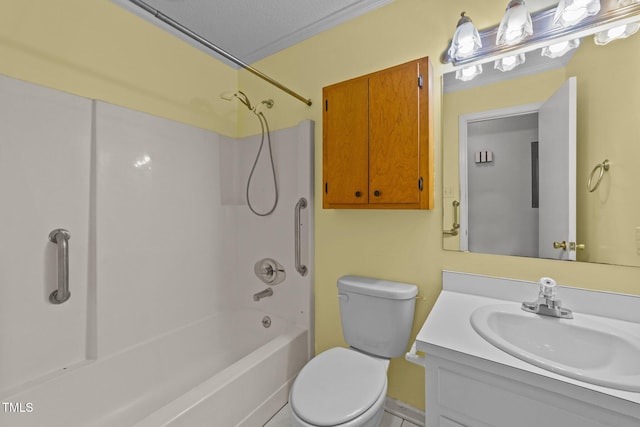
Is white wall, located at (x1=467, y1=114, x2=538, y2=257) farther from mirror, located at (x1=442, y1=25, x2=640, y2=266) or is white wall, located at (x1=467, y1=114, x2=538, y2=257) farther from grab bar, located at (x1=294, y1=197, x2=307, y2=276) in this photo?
grab bar, located at (x1=294, y1=197, x2=307, y2=276)

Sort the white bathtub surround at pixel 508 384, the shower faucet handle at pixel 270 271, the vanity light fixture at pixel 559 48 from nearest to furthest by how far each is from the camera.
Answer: the white bathtub surround at pixel 508 384 → the vanity light fixture at pixel 559 48 → the shower faucet handle at pixel 270 271

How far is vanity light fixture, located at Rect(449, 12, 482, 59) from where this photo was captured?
1229mm

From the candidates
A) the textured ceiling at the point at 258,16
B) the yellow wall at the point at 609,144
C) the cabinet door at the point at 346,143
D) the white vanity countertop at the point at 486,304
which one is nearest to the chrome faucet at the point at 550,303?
the white vanity countertop at the point at 486,304

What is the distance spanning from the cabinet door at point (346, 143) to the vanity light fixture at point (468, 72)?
464 mm

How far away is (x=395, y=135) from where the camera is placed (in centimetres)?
130

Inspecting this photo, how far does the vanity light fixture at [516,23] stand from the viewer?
112cm

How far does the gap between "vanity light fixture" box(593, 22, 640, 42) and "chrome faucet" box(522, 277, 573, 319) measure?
3.19 ft

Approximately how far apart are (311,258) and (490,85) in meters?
1.38

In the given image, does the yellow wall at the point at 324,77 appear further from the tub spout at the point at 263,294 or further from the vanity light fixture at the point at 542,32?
the tub spout at the point at 263,294

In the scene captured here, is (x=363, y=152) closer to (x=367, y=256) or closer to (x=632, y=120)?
(x=367, y=256)

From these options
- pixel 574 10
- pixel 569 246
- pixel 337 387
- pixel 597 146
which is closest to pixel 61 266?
pixel 337 387

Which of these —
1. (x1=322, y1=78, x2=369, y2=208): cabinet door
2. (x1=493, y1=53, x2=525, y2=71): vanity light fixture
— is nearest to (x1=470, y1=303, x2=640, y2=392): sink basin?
(x1=322, y1=78, x2=369, y2=208): cabinet door

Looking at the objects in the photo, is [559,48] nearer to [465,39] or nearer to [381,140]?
[465,39]

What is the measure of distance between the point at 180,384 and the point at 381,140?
6.49 feet
